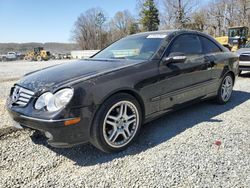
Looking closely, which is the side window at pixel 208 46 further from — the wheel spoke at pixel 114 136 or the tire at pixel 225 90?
the wheel spoke at pixel 114 136

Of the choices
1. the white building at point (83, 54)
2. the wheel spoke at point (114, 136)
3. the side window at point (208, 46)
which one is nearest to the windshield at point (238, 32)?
the side window at point (208, 46)

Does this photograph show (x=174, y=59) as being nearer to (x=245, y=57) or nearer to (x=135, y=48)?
(x=135, y=48)

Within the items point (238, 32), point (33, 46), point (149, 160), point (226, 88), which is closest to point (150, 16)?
point (238, 32)

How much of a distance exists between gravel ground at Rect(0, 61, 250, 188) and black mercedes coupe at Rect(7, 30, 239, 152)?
10.7 inches

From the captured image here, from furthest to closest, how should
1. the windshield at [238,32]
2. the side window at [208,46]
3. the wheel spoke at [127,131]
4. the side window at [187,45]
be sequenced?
the windshield at [238,32], the side window at [208,46], the side window at [187,45], the wheel spoke at [127,131]

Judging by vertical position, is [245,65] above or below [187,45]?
below

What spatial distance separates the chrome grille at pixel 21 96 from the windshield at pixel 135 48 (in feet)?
4.99

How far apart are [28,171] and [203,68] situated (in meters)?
3.16

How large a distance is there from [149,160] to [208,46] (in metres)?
2.76

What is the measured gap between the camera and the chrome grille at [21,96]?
273 centimetres

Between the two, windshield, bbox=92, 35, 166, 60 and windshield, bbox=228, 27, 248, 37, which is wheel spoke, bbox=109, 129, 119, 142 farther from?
windshield, bbox=228, 27, 248, 37

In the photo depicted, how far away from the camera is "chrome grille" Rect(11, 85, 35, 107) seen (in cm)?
273

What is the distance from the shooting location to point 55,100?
8.38 feet

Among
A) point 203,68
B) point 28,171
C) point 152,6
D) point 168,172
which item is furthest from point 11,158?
point 152,6
